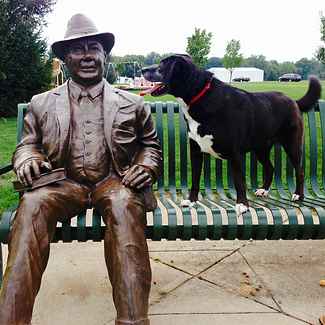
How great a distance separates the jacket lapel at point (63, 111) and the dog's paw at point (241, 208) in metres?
1.23

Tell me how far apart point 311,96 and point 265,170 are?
715 millimetres

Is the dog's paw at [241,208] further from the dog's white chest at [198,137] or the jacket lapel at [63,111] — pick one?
the jacket lapel at [63,111]

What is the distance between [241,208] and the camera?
3365 mm

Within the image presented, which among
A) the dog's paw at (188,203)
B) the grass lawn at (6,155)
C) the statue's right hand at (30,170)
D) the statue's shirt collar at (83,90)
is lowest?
the grass lawn at (6,155)

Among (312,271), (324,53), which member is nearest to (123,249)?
(312,271)

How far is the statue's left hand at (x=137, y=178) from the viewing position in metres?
2.86

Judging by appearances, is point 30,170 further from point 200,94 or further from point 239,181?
point 239,181

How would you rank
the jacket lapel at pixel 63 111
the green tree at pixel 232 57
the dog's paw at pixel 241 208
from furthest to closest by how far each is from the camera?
the green tree at pixel 232 57 < the dog's paw at pixel 241 208 < the jacket lapel at pixel 63 111

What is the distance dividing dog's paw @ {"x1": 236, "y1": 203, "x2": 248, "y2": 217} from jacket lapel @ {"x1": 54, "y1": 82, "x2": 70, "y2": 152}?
1227 mm

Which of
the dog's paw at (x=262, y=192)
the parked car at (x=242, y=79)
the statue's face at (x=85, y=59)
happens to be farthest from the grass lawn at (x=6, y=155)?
the parked car at (x=242, y=79)

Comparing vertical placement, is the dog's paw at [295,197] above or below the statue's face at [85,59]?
below

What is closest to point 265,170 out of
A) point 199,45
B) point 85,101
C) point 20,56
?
point 85,101

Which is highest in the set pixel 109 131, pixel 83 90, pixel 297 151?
pixel 83 90

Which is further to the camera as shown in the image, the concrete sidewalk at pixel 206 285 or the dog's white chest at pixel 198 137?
the dog's white chest at pixel 198 137
